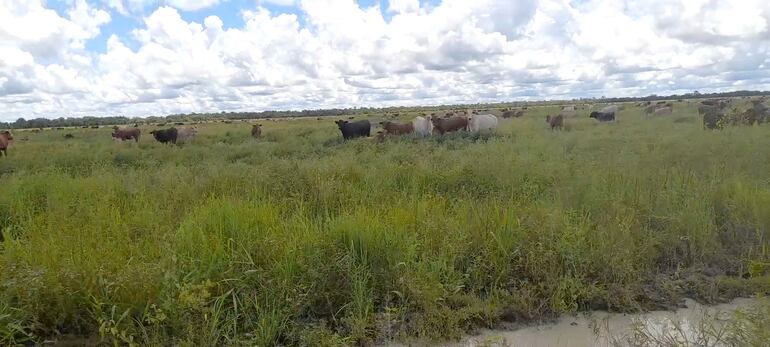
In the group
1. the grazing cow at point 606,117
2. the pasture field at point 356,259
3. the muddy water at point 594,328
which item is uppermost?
the grazing cow at point 606,117

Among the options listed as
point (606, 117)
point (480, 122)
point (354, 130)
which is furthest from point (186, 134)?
point (606, 117)

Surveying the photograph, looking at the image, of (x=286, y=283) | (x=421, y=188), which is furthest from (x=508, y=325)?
(x=421, y=188)

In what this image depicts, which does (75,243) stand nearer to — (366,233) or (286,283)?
(286,283)

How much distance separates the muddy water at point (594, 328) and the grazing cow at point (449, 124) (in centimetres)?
1760

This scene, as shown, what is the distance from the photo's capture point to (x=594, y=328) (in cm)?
362

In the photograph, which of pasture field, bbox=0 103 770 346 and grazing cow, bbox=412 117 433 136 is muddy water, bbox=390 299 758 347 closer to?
pasture field, bbox=0 103 770 346

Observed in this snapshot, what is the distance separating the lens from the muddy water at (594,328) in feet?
11.5

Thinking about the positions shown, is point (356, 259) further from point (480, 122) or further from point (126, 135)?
point (126, 135)

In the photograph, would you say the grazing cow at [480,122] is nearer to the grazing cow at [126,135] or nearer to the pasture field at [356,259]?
the pasture field at [356,259]

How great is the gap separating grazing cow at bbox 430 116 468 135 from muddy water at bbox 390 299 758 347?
17603 millimetres

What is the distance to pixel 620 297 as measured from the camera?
13.1 ft

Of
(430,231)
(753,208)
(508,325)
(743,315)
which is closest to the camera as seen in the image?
(743,315)

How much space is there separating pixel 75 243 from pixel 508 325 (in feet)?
12.3

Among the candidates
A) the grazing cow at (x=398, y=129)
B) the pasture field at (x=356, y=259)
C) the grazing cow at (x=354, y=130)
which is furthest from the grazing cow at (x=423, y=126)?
the pasture field at (x=356, y=259)
